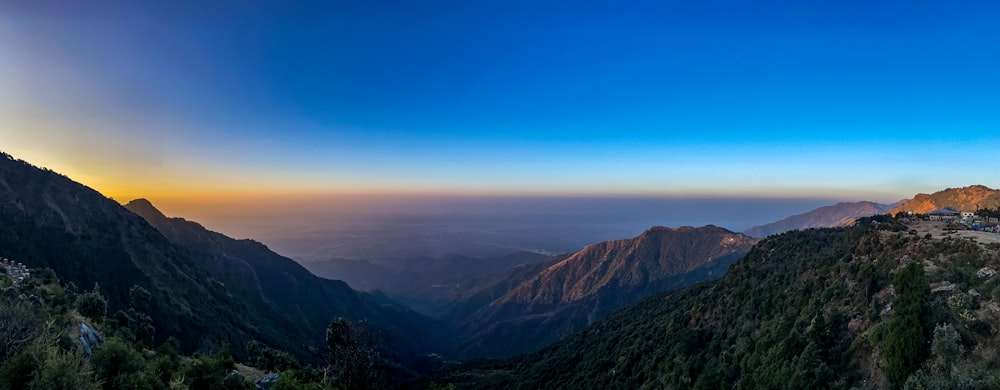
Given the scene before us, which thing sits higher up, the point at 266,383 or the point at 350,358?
the point at 350,358

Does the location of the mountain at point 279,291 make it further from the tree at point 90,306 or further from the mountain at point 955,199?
the mountain at point 955,199

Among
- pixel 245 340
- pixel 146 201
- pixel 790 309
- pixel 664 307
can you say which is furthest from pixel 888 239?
pixel 146 201

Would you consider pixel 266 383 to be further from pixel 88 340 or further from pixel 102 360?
pixel 102 360

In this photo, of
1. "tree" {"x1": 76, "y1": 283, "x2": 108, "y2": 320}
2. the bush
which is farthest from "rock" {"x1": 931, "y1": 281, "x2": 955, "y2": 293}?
"tree" {"x1": 76, "y1": 283, "x2": 108, "y2": 320}

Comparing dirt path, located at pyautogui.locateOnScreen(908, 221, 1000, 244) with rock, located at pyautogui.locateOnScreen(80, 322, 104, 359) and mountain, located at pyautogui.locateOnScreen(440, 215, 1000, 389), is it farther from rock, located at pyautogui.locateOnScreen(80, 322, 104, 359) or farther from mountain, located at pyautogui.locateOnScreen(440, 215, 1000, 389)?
rock, located at pyautogui.locateOnScreen(80, 322, 104, 359)

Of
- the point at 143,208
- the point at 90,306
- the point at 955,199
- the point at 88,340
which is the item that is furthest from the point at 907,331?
the point at 955,199

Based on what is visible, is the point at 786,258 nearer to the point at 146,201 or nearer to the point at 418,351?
the point at 418,351
